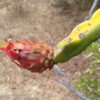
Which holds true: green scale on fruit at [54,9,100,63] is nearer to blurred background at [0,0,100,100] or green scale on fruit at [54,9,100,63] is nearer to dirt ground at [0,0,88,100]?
blurred background at [0,0,100,100]

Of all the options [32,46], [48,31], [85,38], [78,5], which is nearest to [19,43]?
[32,46]

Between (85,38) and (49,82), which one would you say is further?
(49,82)

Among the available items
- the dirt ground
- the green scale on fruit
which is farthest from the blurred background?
the green scale on fruit

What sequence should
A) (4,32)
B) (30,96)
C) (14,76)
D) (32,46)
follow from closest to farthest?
(32,46) < (30,96) < (14,76) < (4,32)

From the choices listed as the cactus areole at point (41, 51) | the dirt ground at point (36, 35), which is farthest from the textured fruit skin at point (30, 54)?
the dirt ground at point (36, 35)

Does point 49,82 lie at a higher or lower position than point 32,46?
lower

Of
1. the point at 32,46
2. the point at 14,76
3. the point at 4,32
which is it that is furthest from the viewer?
the point at 4,32

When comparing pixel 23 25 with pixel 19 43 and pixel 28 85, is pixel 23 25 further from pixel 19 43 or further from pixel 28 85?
pixel 19 43

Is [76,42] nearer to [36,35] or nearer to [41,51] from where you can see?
[41,51]
